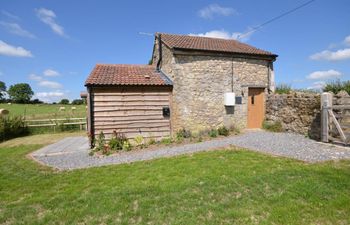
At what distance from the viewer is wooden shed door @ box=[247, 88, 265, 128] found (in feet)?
40.4

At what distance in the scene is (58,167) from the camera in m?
6.92

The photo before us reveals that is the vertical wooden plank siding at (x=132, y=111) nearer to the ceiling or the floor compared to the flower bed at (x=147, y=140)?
nearer to the ceiling

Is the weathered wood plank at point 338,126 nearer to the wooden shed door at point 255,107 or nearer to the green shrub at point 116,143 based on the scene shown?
the wooden shed door at point 255,107

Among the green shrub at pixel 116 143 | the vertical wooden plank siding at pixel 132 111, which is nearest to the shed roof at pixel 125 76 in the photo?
the vertical wooden plank siding at pixel 132 111

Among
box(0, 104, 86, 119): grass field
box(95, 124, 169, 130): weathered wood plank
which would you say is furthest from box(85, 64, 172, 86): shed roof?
box(0, 104, 86, 119): grass field

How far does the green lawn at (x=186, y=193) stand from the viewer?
360 centimetres

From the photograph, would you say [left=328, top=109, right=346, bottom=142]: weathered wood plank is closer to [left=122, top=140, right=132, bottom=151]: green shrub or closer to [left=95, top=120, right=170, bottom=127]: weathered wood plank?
[left=95, top=120, right=170, bottom=127]: weathered wood plank

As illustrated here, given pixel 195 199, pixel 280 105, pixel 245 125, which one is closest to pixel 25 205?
pixel 195 199

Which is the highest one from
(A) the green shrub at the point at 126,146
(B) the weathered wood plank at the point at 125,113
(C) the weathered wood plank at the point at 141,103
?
(C) the weathered wood plank at the point at 141,103

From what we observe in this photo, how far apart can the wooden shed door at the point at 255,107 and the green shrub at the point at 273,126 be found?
1.46 feet

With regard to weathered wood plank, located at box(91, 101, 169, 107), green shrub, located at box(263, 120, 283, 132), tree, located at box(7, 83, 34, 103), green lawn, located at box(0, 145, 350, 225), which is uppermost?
tree, located at box(7, 83, 34, 103)

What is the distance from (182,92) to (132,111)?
8.85 feet

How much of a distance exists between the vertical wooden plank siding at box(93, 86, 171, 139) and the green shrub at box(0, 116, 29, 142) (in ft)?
29.4

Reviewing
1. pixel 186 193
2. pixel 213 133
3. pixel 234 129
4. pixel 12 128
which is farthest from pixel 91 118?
pixel 12 128
